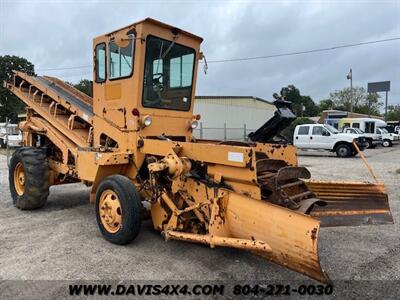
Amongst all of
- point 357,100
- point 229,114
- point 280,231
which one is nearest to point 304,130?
point 229,114

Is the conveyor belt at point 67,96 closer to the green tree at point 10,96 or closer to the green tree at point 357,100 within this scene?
the green tree at point 10,96

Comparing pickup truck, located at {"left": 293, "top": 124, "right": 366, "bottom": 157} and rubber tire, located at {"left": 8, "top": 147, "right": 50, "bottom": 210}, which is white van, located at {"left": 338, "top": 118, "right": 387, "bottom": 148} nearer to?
pickup truck, located at {"left": 293, "top": 124, "right": 366, "bottom": 157}

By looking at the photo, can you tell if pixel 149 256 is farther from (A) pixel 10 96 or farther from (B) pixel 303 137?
(A) pixel 10 96

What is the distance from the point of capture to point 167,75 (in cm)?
616

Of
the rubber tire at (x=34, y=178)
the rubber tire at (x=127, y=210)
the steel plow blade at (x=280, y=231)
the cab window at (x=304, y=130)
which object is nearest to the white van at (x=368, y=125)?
the cab window at (x=304, y=130)

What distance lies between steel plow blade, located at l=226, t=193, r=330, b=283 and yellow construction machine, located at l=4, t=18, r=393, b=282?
0.01 meters

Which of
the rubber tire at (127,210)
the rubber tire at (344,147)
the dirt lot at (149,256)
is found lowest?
the dirt lot at (149,256)

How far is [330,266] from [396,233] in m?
1.99

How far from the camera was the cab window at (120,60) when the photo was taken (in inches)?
228

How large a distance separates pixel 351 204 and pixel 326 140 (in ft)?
56.4

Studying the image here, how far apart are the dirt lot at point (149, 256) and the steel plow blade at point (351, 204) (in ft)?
1.92

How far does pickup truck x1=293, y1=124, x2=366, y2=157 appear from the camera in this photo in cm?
2080

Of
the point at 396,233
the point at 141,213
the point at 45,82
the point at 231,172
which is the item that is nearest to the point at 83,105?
the point at 45,82

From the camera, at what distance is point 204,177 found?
491 centimetres
